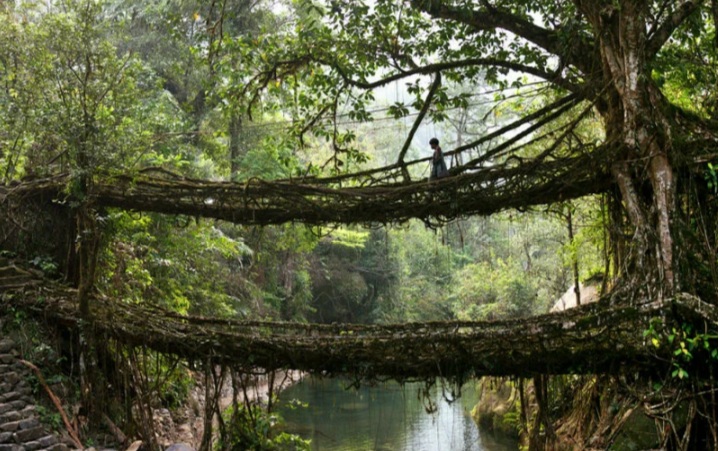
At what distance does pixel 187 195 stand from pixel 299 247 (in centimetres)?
641

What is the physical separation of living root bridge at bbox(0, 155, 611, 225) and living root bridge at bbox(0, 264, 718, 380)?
3.69ft

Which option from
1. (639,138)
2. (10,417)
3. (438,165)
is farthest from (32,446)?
(639,138)

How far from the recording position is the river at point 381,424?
11.1m

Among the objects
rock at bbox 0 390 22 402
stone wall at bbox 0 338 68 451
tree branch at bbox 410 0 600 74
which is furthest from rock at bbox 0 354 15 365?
tree branch at bbox 410 0 600 74

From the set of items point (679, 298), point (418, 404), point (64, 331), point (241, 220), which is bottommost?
point (418, 404)

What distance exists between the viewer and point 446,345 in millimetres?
5250

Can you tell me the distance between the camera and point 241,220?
6738 mm

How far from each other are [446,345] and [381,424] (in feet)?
27.4

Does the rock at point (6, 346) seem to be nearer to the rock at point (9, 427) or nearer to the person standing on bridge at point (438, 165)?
the rock at point (9, 427)

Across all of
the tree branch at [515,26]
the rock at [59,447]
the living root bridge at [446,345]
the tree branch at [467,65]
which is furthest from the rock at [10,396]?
the tree branch at [515,26]

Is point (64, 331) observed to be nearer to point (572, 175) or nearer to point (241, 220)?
point (241, 220)

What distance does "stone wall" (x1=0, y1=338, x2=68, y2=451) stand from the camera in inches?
241

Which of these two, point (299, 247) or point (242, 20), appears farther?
point (242, 20)

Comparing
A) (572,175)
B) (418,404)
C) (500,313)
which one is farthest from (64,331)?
(500,313)
